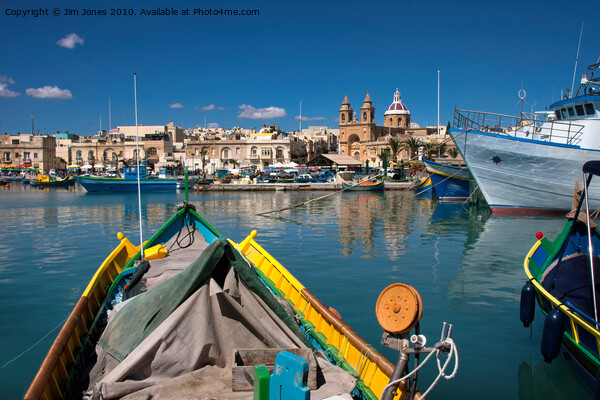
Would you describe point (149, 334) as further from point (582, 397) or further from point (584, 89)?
point (584, 89)

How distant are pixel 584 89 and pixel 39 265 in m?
29.5

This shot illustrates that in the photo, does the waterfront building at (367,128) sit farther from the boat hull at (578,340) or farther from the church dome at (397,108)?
the boat hull at (578,340)

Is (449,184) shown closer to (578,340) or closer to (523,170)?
(523,170)

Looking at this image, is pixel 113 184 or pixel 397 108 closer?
pixel 113 184

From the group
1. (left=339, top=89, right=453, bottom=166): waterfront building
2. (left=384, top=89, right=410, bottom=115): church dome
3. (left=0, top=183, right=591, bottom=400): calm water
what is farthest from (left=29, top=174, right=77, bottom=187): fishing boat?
(left=384, top=89, right=410, bottom=115): church dome

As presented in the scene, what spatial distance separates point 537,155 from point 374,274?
18.2 metres

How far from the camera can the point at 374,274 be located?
13.0 m

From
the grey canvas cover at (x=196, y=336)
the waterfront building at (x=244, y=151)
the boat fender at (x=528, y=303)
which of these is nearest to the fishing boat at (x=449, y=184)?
the boat fender at (x=528, y=303)

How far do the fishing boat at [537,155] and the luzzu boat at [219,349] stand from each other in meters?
23.9

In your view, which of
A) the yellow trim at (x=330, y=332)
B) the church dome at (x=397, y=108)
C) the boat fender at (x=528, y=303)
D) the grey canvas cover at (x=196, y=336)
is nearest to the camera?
the grey canvas cover at (x=196, y=336)

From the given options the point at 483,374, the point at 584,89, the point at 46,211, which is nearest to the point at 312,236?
the point at 483,374

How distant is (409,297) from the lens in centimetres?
420

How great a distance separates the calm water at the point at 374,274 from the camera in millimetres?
7179

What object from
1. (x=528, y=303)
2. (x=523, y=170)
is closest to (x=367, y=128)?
(x=523, y=170)
